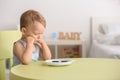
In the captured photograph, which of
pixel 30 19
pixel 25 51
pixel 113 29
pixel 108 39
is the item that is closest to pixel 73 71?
pixel 25 51

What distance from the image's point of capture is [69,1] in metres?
3.67

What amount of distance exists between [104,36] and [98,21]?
0.34m

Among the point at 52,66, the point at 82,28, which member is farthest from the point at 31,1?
the point at 52,66

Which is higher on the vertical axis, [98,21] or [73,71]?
[98,21]

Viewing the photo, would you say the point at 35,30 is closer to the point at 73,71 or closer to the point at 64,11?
the point at 73,71

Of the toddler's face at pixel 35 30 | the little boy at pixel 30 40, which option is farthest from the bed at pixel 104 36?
the toddler's face at pixel 35 30

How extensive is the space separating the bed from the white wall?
8cm

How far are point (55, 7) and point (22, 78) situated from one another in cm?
259

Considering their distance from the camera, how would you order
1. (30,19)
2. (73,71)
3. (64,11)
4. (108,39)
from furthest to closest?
(64,11) < (108,39) < (30,19) < (73,71)

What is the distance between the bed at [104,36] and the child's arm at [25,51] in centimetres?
136

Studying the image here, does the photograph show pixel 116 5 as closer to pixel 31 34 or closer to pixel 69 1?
pixel 69 1

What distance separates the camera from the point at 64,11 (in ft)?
12.0

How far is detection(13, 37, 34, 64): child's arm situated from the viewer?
1.42 m

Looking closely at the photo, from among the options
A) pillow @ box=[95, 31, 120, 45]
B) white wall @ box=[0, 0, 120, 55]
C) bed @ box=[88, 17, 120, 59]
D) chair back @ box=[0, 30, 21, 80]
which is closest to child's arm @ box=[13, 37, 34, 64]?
chair back @ box=[0, 30, 21, 80]
